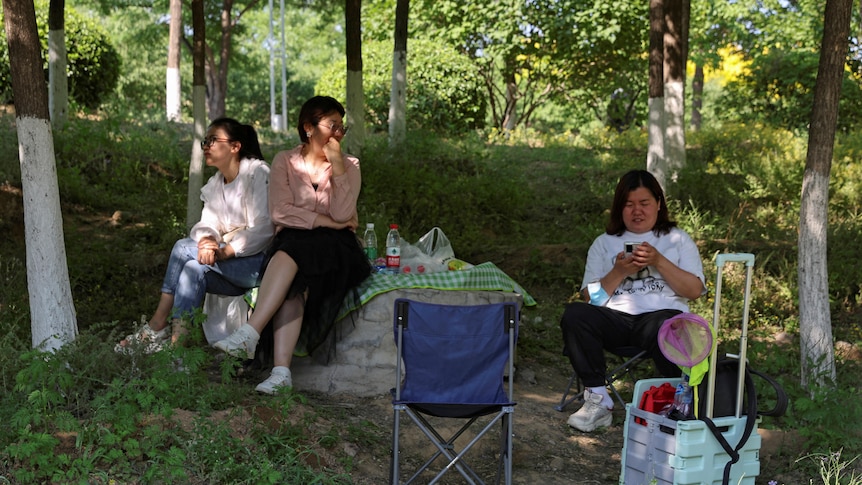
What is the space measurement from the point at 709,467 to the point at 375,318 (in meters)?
2.27

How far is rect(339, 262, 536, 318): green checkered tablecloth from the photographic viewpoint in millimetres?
5453

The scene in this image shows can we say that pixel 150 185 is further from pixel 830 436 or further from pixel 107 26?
pixel 107 26

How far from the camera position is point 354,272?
5.43 meters

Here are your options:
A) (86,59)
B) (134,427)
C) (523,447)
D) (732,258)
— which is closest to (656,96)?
(523,447)

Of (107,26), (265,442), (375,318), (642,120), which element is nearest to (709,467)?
(265,442)

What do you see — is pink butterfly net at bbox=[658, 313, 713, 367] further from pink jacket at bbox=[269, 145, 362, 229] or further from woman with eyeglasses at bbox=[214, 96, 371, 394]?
pink jacket at bbox=[269, 145, 362, 229]

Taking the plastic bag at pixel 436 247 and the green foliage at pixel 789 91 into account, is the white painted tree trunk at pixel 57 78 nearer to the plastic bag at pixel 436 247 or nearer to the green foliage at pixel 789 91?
the plastic bag at pixel 436 247

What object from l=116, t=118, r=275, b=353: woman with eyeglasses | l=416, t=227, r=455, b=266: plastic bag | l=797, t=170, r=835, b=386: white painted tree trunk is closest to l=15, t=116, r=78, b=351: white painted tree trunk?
l=116, t=118, r=275, b=353: woman with eyeglasses

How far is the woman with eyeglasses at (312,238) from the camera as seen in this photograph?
5.12 m

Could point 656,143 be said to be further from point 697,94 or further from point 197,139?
point 697,94

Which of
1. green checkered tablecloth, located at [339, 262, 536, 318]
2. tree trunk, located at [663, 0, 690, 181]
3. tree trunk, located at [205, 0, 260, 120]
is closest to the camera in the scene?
green checkered tablecloth, located at [339, 262, 536, 318]

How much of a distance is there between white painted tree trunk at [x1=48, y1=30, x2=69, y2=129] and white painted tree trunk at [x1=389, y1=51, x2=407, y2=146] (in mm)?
3975

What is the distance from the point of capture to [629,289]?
5.20m

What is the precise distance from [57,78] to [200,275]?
21.8 ft
